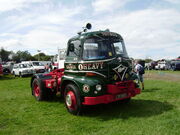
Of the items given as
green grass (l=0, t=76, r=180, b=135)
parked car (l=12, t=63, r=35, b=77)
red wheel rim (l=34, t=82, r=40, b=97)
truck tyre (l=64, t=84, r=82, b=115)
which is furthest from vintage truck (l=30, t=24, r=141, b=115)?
parked car (l=12, t=63, r=35, b=77)

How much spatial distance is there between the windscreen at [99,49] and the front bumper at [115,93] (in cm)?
95

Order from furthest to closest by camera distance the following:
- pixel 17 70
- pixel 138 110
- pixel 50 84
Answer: pixel 17 70
pixel 50 84
pixel 138 110

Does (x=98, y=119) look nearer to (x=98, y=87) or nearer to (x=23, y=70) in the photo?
(x=98, y=87)

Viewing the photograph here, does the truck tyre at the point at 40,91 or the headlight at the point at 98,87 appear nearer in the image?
the headlight at the point at 98,87

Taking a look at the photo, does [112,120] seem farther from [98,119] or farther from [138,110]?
[138,110]

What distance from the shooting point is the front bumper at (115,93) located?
19.1 feet

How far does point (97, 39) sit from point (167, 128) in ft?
10.6

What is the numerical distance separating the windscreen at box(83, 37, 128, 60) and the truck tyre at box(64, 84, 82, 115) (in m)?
1.05

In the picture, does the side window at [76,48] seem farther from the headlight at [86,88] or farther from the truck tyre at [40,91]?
the truck tyre at [40,91]

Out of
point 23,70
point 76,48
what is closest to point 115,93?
point 76,48

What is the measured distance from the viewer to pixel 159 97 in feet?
28.4

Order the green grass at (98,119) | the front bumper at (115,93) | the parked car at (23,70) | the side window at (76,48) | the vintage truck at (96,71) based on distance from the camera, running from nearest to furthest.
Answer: the green grass at (98,119)
the front bumper at (115,93)
the vintage truck at (96,71)
the side window at (76,48)
the parked car at (23,70)

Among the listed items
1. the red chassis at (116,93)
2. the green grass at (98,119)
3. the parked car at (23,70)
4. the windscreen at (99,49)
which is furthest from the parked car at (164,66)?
the windscreen at (99,49)

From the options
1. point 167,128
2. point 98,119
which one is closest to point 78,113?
point 98,119
